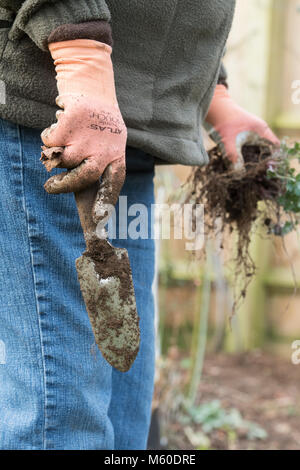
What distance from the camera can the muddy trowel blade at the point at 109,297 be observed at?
1009mm

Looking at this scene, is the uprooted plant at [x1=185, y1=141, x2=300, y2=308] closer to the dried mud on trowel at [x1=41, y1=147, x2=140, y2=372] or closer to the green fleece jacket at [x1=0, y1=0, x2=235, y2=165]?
the green fleece jacket at [x1=0, y1=0, x2=235, y2=165]

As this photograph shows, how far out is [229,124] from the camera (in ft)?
5.35

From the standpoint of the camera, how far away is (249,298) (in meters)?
3.42

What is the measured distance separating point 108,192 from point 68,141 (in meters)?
0.11

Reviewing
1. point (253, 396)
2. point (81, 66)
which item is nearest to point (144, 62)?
point (81, 66)

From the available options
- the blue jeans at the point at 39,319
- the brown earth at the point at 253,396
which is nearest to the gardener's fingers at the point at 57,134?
the blue jeans at the point at 39,319

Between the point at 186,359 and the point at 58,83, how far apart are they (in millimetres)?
2616

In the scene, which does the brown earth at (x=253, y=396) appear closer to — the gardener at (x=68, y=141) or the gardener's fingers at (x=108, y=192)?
the gardener at (x=68, y=141)

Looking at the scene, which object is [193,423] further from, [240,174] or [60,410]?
[60,410]

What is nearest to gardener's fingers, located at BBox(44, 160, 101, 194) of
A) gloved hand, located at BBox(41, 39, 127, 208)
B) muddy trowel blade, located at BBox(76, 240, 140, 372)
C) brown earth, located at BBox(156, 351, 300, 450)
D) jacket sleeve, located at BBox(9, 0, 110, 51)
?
gloved hand, located at BBox(41, 39, 127, 208)

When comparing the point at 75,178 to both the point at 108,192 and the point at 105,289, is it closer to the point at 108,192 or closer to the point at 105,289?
the point at 108,192

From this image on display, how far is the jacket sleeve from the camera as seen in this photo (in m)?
0.98

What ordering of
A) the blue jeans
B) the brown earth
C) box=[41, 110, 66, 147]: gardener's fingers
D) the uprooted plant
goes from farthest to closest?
the brown earth, the uprooted plant, the blue jeans, box=[41, 110, 66, 147]: gardener's fingers

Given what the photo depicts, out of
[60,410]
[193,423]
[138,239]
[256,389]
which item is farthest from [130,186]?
[256,389]
